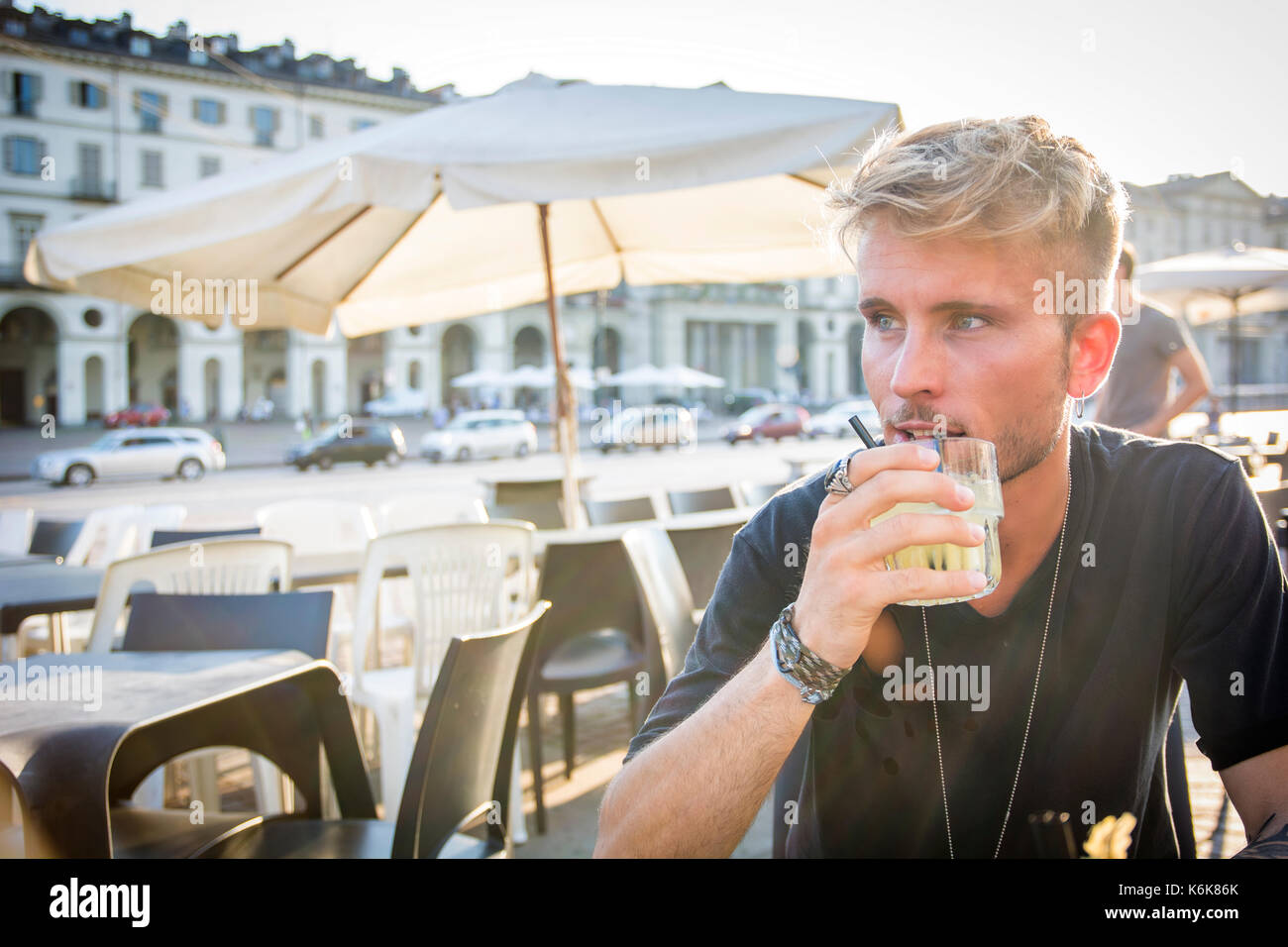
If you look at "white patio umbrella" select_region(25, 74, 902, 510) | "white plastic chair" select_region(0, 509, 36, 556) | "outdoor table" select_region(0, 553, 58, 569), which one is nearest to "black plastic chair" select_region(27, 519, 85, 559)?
"white plastic chair" select_region(0, 509, 36, 556)

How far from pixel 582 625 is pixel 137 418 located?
1480 inches

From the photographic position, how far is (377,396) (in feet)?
160

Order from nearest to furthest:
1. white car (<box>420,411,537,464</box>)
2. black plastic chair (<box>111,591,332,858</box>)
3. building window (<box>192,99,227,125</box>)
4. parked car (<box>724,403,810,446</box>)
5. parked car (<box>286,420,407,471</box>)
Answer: black plastic chair (<box>111,591,332,858</box>), parked car (<box>286,420,407,471</box>), white car (<box>420,411,537,464</box>), parked car (<box>724,403,810,446</box>), building window (<box>192,99,227,125</box>)

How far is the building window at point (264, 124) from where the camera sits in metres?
40.6

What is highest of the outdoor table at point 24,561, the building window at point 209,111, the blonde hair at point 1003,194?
the building window at point 209,111

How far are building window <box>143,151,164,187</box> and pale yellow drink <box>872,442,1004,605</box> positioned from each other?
42.6 m

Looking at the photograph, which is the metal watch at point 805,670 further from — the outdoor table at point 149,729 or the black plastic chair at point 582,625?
the black plastic chair at point 582,625

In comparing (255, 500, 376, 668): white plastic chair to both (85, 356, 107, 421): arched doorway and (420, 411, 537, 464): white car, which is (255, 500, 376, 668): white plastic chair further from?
(85, 356, 107, 421): arched doorway

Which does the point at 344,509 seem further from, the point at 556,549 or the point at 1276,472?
the point at 1276,472

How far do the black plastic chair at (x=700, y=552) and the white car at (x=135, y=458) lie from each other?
23220 millimetres

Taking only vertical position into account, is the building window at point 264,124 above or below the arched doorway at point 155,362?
above

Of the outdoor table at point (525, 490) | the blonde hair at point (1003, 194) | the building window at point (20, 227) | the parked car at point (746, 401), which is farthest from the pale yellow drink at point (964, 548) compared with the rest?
the parked car at point (746, 401)

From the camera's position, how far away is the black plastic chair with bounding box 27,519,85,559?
4.80m
